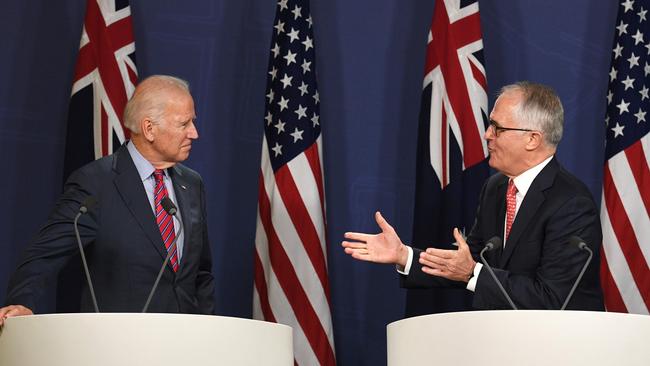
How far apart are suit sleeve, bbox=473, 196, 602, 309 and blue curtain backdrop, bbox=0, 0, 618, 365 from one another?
182 centimetres

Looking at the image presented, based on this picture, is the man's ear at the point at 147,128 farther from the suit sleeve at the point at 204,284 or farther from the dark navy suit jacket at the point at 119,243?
the suit sleeve at the point at 204,284

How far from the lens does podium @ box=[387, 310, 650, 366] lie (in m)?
2.66

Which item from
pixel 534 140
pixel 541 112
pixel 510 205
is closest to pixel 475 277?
pixel 510 205

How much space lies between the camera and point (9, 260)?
18.7ft

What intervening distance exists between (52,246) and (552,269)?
180cm

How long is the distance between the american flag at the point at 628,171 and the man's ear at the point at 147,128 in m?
2.35

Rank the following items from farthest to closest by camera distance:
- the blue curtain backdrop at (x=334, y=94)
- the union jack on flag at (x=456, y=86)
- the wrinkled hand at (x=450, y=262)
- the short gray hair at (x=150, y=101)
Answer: the blue curtain backdrop at (x=334, y=94) → the union jack on flag at (x=456, y=86) → the short gray hair at (x=150, y=101) → the wrinkled hand at (x=450, y=262)

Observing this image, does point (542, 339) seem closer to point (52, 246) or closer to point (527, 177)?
point (527, 177)

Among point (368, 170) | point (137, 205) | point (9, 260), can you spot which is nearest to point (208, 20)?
point (368, 170)

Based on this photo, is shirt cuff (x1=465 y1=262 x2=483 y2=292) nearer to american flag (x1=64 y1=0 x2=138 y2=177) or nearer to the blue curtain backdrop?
the blue curtain backdrop

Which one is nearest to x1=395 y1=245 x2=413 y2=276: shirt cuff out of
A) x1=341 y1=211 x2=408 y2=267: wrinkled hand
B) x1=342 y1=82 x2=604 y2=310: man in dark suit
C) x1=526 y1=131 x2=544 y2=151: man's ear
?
x1=342 y1=82 x2=604 y2=310: man in dark suit

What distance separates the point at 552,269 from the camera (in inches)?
153

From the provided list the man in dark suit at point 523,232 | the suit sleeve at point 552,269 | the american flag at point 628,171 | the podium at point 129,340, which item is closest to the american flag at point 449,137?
the american flag at point 628,171

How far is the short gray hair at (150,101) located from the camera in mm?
4324
